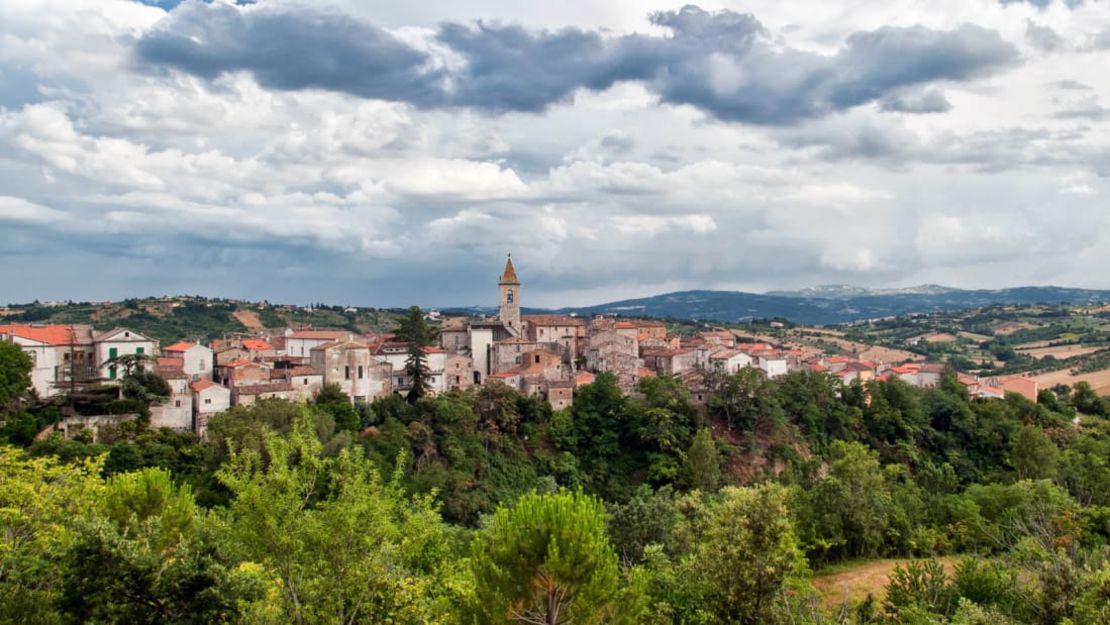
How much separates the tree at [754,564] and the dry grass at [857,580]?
1535 centimetres

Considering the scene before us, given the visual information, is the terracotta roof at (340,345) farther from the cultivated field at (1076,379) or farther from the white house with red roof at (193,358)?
the cultivated field at (1076,379)

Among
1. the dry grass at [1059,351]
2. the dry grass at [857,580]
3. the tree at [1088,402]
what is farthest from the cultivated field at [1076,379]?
the dry grass at [857,580]

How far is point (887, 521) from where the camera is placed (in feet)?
142

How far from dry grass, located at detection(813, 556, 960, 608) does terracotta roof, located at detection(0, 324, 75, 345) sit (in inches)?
1923

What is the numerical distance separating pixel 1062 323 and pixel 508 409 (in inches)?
6648

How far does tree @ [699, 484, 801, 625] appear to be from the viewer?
63.3 feet

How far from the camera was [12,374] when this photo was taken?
44812 mm

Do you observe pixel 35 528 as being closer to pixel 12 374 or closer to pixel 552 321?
pixel 12 374

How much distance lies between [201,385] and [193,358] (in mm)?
4147

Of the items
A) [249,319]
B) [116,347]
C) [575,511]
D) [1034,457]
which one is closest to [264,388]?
[116,347]

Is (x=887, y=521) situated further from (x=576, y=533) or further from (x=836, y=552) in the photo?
(x=576, y=533)

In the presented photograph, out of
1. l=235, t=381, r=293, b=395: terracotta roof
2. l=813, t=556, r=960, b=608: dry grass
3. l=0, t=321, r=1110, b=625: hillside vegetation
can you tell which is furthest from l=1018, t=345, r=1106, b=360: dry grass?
l=235, t=381, r=293, b=395: terracotta roof

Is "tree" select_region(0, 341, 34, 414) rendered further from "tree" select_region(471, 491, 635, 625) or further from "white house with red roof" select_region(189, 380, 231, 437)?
"tree" select_region(471, 491, 635, 625)

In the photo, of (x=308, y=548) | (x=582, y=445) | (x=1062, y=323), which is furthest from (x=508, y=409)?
(x=1062, y=323)
